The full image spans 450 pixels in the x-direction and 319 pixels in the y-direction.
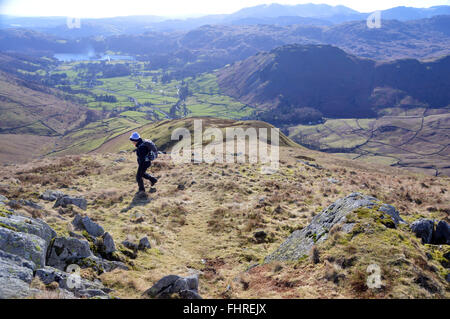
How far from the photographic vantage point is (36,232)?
348 inches

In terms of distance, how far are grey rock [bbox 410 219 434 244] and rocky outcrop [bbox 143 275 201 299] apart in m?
8.24

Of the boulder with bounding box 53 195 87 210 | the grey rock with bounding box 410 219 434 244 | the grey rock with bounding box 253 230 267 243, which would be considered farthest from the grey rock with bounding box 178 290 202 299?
the boulder with bounding box 53 195 87 210

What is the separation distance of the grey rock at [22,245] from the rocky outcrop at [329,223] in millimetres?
7985

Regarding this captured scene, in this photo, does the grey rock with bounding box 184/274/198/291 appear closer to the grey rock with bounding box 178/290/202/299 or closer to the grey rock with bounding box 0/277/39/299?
the grey rock with bounding box 178/290/202/299

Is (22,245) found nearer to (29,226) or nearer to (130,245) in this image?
(29,226)

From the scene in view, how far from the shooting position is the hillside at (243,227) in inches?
320

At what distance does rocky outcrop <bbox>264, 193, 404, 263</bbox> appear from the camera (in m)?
10.3

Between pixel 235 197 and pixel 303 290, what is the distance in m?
12.4

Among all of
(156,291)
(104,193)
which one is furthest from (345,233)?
(104,193)

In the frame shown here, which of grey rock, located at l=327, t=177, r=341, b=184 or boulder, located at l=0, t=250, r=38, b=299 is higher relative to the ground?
boulder, located at l=0, t=250, r=38, b=299

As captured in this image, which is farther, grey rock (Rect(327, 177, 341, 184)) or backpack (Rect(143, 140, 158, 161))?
grey rock (Rect(327, 177, 341, 184))

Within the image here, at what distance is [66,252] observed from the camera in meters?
9.27
